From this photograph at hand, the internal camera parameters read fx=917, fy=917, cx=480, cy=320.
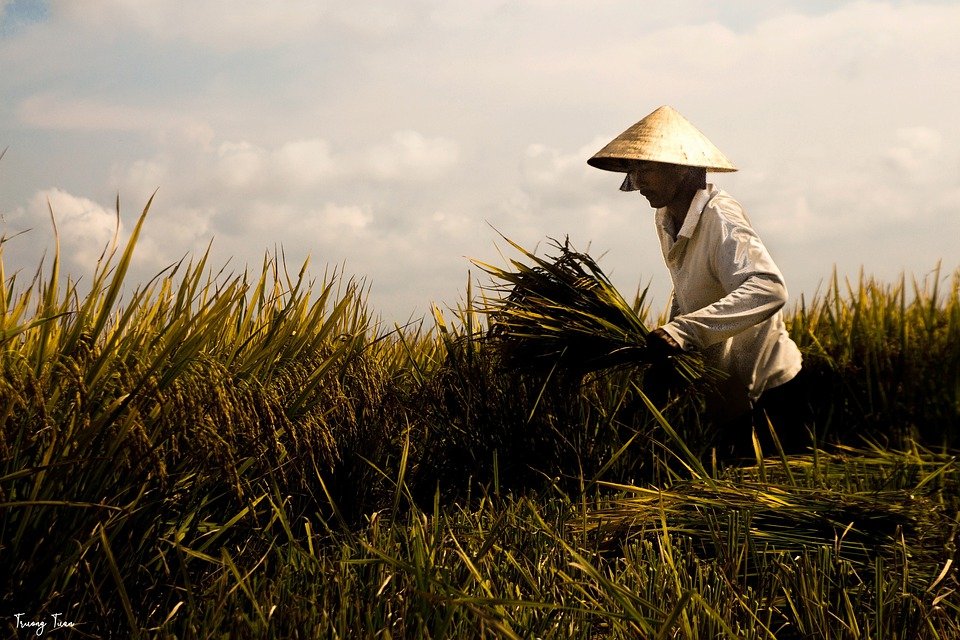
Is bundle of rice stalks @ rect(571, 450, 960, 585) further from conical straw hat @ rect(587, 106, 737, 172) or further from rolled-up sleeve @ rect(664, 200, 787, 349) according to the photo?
conical straw hat @ rect(587, 106, 737, 172)

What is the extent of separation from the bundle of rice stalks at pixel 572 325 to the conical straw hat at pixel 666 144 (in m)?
0.44

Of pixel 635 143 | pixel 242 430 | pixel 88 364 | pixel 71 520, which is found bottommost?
pixel 71 520

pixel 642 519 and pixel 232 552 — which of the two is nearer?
pixel 232 552

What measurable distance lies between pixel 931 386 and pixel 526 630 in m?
3.14

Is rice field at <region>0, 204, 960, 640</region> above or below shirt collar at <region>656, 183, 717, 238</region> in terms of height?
below

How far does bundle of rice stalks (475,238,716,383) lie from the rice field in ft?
0.19

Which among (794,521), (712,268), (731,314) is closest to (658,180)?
(712,268)

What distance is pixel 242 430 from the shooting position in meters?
2.56

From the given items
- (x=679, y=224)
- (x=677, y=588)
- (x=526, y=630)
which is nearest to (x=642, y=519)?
(x=677, y=588)

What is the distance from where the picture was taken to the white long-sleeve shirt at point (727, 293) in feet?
10.0

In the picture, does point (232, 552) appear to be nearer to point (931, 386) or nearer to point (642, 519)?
point (642, 519)

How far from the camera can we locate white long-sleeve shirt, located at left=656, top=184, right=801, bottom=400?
10.0 ft

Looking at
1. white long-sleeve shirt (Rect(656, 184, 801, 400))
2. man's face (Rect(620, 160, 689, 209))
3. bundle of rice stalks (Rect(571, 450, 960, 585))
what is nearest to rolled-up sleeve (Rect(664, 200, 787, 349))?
white long-sleeve shirt (Rect(656, 184, 801, 400))

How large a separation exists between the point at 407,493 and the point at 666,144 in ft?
6.03
